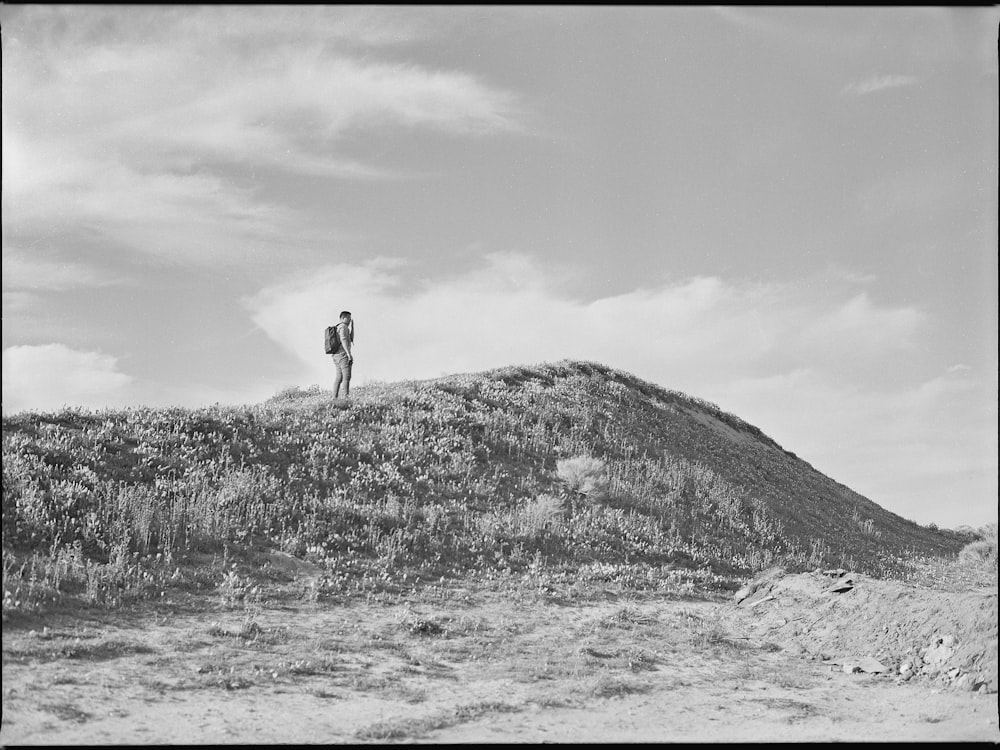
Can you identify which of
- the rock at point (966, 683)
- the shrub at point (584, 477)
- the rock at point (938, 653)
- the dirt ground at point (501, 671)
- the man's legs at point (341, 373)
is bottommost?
the dirt ground at point (501, 671)

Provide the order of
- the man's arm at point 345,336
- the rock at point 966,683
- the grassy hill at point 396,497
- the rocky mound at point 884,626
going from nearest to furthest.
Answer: the rock at point 966,683 → the rocky mound at point 884,626 → the grassy hill at point 396,497 → the man's arm at point 345,336

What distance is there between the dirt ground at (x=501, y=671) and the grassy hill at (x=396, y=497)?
1.53 m

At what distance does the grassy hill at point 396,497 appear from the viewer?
45.0 ft

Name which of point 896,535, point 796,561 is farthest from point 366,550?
point 896,535

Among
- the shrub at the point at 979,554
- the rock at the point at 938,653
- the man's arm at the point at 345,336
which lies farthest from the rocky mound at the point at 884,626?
the shrub at the point at 979,554

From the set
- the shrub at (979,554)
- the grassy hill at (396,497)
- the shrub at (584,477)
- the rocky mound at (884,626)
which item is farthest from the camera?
the shrub at (979,554)

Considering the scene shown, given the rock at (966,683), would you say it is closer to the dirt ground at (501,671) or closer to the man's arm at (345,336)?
the dirt ground at (501,671)

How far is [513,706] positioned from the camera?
9133 mm

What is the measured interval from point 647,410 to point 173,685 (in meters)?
25.6

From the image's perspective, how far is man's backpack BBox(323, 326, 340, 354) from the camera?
23625 millimetres

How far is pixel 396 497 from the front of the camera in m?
18.4

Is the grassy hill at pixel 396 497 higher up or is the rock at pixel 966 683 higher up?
the grassy hill at pixel 396 497

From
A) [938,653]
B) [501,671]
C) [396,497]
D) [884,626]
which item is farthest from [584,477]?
[501,671]

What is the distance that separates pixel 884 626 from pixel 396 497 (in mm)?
9939
